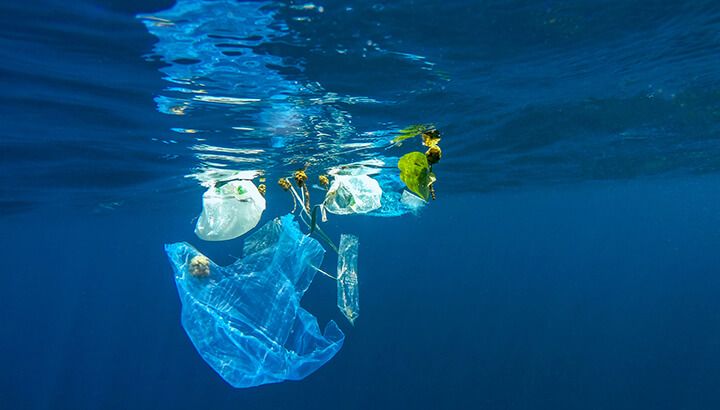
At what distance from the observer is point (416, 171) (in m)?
2.98

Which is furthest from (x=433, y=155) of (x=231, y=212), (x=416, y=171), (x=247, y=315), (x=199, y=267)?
(x=231, y=212)

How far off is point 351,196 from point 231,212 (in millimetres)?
1546

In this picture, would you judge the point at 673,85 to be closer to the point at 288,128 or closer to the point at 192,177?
the point at 288,128

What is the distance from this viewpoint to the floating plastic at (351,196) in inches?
223

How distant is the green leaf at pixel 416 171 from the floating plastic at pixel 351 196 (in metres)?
2.46

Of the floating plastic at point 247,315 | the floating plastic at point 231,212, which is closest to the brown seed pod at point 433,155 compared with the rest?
the floating plastic at point 247,315

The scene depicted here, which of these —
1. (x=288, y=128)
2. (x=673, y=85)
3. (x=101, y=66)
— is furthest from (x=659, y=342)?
(x=101, y=66)

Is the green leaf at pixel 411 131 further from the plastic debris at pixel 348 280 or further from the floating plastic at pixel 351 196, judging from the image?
the plastic debris at pixel 348 280

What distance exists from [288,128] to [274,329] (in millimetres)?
8042

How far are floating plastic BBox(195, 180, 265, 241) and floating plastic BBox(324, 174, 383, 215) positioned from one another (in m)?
0.91

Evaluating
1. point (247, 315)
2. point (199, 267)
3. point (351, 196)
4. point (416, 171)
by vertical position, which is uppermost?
point (416, 171)

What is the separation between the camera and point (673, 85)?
1151 centimetres

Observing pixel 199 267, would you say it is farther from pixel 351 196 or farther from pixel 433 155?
pixel 433 155

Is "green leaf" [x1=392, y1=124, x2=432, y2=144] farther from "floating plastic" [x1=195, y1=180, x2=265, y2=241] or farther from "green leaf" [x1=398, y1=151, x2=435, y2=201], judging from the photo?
"green leaf" [x1=398, y1=151, x2=435, y2=201]
